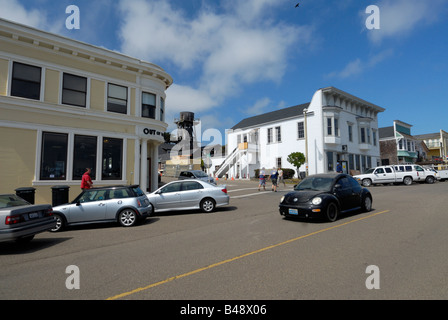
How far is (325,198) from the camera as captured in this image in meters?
7.97

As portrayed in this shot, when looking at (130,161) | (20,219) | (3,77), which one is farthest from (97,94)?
(20,219)

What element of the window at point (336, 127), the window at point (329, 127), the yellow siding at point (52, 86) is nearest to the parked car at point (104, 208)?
the yellow siding at point (52, 86)

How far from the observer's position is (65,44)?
44.2 ft

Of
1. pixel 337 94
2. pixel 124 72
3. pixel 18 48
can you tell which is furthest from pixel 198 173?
pixel 337 94

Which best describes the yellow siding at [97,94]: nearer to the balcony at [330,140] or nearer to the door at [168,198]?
the door at [168,198]

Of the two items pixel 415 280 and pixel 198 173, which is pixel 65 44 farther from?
pixel 415 280

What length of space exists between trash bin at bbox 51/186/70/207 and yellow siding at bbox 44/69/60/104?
16.0 feet

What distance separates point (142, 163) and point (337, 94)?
87.6ft

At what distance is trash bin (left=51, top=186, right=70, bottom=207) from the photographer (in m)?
11.2

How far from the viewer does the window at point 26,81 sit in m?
12.4

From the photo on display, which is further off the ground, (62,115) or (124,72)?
(124,72)

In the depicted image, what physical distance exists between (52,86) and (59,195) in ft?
19.5

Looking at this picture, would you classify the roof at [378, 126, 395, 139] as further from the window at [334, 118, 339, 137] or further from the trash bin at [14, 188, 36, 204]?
the trash bin at [14, 188, 36, 204]

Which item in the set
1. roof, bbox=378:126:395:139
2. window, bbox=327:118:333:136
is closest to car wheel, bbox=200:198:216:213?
window, bbox=327:118:333:136
